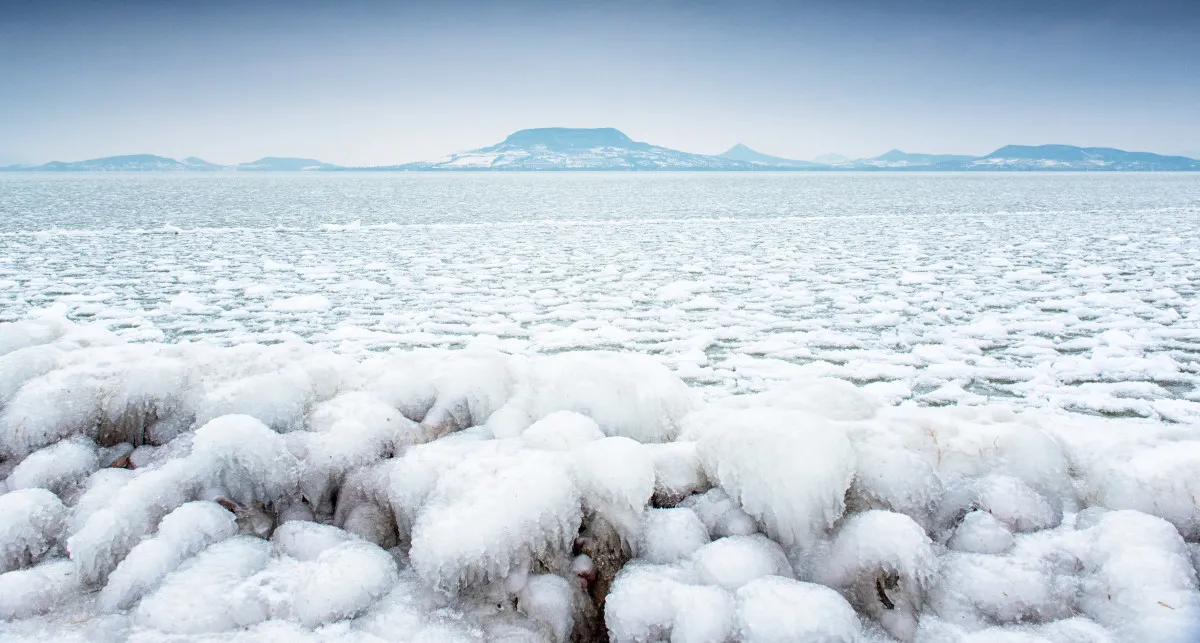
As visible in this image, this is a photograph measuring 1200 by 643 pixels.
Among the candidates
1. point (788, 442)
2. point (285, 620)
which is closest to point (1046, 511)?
point (788, 442)

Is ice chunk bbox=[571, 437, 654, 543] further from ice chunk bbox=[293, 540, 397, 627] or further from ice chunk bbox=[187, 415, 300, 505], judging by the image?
ice chunk bbox=[187, 415, 300, 505]

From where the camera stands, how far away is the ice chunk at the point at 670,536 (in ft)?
9.64

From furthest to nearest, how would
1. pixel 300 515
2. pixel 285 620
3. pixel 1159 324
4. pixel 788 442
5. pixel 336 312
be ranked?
pixel 336 312 → pixel 1159 324 → pixel 300 515 → pixel 788 442 → pixel 285 620

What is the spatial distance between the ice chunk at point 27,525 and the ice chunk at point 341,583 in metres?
1.24

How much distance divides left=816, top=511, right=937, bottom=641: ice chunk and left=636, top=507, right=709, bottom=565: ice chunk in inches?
20.7

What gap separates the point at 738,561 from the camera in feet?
9.11

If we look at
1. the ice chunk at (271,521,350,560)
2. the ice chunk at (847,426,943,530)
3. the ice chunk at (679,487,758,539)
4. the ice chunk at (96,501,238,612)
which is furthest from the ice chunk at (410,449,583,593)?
the ice chunk at (847,426,943,530)

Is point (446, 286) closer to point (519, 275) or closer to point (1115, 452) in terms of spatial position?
point (519, 275)

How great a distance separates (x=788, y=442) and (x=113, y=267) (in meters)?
11.9

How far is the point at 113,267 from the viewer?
1110cm

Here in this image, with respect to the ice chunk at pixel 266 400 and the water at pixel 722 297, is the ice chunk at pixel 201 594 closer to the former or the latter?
the ice chunk at pixel 266 400

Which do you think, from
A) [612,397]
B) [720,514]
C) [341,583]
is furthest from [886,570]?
[341,583]

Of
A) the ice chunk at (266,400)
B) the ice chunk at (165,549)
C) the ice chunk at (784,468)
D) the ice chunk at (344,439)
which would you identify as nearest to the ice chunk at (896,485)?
the ice chunk at (784,468)

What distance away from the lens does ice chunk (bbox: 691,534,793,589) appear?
273 centimetres
